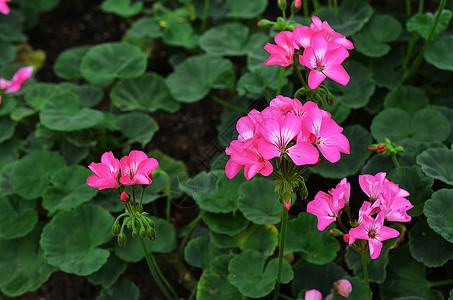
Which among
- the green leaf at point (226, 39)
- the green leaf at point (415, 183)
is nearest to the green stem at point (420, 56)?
the green leaf at point (415, 183)

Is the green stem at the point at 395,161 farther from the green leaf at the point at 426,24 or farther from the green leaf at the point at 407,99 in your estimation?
the green leaf at the point at 426,24

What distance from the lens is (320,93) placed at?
1355mm

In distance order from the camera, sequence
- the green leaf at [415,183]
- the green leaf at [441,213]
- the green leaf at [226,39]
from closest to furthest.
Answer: the green leaf at [441,213]
the green leaf at [415,183]
the green leaf at [226,39]

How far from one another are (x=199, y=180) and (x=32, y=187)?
0.68 meters

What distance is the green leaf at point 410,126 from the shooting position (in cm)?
200

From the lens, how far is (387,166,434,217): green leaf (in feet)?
5.56

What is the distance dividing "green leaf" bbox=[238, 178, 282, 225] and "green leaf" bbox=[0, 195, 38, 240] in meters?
0.82

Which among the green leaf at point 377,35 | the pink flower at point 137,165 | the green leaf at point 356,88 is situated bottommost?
the green leaf at point 356,88

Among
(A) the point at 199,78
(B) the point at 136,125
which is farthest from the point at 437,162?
(B) the point at 136,125

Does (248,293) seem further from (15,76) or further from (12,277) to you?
(15,76)

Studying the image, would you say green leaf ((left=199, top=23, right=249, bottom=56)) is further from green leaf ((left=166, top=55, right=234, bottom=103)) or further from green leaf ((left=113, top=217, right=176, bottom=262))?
green leaf ((left=113, top=217, right=176, bottom=262))

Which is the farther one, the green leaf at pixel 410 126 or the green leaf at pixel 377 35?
the green leaf at pixel 377 35

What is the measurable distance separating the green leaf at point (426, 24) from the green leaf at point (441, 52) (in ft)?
0.13

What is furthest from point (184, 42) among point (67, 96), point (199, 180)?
point (199, 180)
